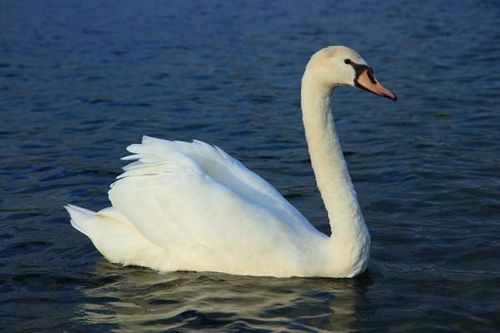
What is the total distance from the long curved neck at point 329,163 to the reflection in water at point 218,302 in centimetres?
41

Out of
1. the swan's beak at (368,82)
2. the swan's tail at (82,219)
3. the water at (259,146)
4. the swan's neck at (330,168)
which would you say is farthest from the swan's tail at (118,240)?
the swan's beak at (368,82)

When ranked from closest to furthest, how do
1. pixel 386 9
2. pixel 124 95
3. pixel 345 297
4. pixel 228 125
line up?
pixel 345 297 → pixel 228 125 → pixel 124 95 → pixel 386 9

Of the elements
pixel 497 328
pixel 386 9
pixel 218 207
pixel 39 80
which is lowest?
pixel 497 328

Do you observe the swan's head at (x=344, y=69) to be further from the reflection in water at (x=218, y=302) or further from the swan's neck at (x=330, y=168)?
the reflection in water at (x=218, y=302)

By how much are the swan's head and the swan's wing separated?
1066mm

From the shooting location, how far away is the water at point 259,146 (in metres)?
6.48

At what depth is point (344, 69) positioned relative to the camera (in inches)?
265

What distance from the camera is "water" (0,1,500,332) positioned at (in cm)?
648

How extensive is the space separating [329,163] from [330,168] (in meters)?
0.04

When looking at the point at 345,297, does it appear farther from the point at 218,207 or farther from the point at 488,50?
the point at 488,50

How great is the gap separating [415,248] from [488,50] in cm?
1051

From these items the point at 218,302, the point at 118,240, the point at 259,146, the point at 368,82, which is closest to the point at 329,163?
the point at 368,82

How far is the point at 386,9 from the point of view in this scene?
2411cm

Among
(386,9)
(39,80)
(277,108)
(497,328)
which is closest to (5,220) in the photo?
(497,328)
